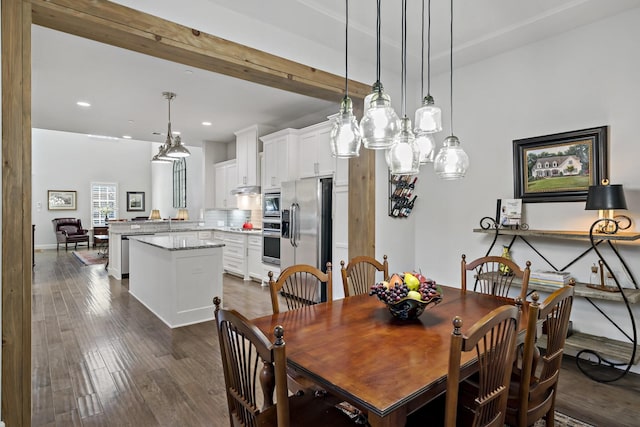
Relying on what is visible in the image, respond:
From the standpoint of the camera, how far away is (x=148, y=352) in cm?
327

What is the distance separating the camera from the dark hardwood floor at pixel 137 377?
2.27 meters

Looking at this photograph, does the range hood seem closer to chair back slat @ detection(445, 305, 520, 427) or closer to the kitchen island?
the kitchen island

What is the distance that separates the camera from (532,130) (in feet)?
10.9

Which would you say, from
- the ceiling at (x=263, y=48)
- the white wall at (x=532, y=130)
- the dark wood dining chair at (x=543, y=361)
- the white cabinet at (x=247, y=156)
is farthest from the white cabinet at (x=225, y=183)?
the dark wood dining chair at (x=543, y=361)

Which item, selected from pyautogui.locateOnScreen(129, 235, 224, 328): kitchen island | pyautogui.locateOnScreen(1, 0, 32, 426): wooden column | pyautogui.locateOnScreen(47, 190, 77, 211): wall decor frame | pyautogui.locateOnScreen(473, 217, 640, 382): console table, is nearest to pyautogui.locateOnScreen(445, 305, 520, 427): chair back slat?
pyautogui.locateOnScreen(473, 217, 640, 382): console table

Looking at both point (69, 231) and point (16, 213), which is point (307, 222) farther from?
point (69, 231)

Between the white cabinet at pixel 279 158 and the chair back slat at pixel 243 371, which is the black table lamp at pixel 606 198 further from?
the white cabinet at pixel 279 158

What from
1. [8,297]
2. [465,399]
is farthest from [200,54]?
[465,399]

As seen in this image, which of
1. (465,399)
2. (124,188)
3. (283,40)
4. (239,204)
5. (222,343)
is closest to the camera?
(222,343)

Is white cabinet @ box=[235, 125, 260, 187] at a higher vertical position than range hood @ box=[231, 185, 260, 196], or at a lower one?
higher

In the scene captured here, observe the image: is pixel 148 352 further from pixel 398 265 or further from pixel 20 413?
pixel 398 265

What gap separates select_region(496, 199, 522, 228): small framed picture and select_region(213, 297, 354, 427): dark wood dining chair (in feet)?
8.49

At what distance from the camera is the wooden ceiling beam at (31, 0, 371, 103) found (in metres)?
2.13

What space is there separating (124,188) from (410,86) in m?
12.8
